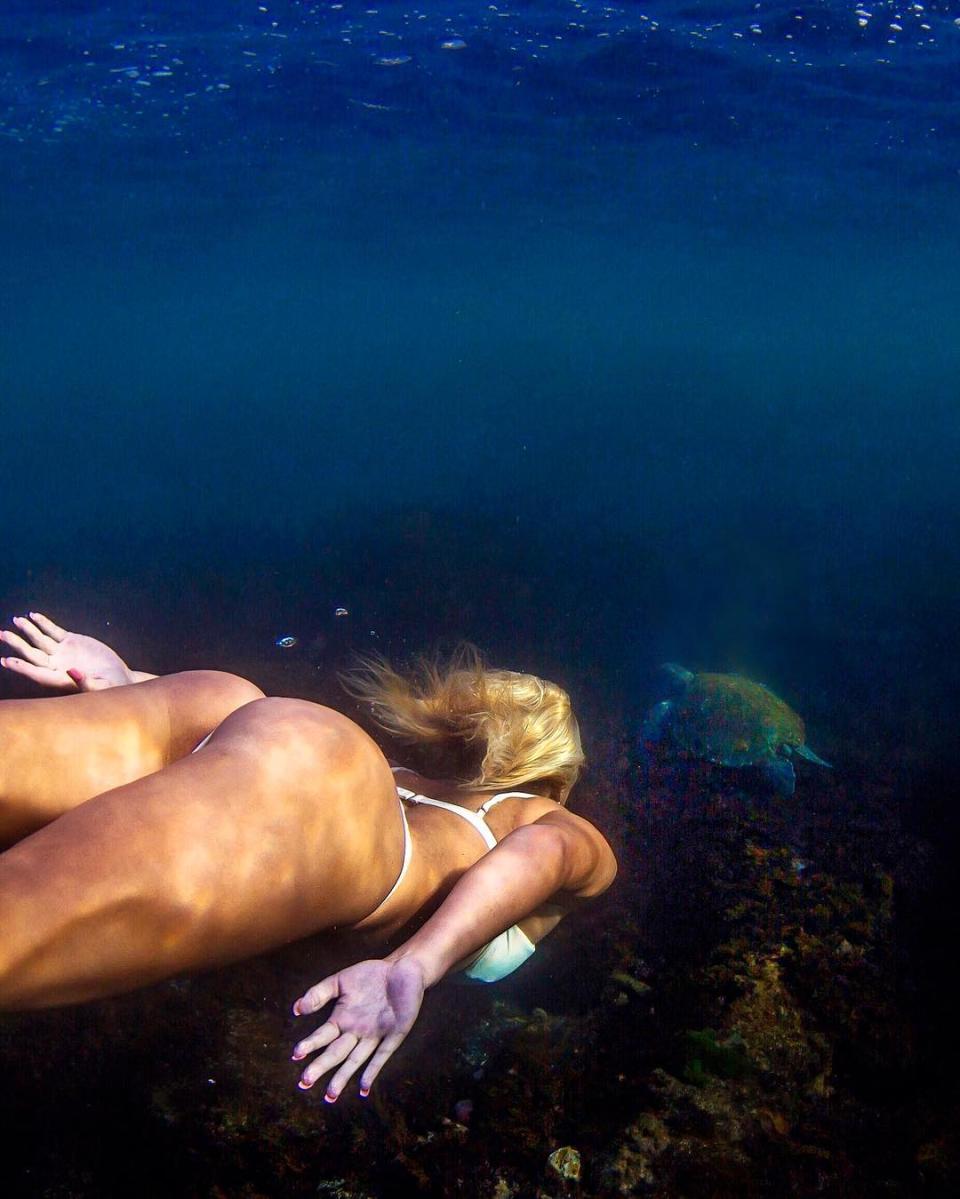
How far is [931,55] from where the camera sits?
15203 mm

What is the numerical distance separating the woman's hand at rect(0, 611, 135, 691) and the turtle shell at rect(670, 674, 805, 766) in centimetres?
642

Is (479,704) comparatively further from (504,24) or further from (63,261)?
(63,261)

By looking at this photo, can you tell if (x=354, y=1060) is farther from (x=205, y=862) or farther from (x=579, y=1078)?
(x=579, y=1078)

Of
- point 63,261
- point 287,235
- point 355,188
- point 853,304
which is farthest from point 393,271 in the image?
point 853,304

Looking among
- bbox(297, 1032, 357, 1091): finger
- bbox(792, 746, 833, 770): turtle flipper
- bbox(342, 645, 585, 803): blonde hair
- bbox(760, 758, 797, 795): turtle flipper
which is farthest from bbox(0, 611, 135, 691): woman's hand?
bbox(792, 746, 833, 770): turtle flipper

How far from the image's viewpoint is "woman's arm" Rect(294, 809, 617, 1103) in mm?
2539

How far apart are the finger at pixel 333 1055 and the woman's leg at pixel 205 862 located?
1.45 feet

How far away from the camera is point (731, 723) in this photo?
29.7ft

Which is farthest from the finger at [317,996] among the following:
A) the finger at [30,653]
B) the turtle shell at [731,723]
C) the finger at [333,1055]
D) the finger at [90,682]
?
the turtle shell at [731,723]

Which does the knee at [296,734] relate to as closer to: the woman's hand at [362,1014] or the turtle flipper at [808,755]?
the woman's hand at [362,1014]

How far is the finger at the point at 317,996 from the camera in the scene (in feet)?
8.19

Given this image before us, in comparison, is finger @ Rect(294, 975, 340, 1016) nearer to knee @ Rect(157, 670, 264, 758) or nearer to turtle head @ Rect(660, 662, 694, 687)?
knee @ Rect(157, 670, 264, 758)

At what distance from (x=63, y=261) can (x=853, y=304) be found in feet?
215

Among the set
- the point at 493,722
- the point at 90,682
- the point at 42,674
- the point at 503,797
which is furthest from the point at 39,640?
the point at 503,797
